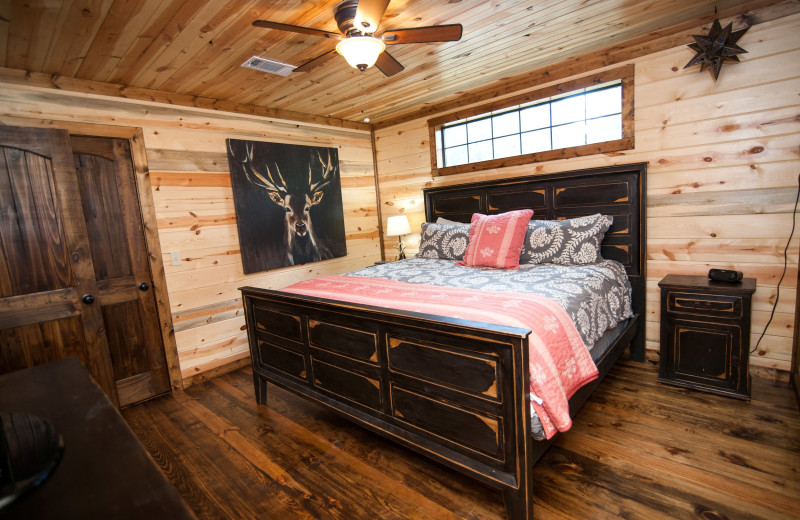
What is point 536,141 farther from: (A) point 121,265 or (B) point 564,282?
(A) point 121,265

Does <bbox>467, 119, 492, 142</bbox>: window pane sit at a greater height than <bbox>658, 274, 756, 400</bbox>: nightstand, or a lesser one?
greater

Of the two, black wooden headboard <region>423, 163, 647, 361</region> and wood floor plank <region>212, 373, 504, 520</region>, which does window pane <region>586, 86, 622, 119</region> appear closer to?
black wooden headboard <region>423, 163, 647, 361</region>

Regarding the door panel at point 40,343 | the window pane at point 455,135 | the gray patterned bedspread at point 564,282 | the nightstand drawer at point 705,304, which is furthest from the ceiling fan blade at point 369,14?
the door panel at point 40,343

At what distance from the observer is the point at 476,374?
1524 mm

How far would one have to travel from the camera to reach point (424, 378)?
1.72 m

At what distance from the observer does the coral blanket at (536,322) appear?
1.53 m

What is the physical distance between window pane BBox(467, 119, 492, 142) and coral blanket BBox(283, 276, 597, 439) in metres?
2.17

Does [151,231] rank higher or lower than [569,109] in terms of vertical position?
lower

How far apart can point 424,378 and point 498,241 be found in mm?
1553

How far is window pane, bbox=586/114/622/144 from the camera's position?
3.06 metres

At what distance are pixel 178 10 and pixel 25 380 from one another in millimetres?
1765

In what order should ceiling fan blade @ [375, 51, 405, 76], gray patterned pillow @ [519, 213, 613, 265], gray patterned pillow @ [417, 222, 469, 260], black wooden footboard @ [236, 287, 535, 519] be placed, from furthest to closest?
→ 1. gray patterned pillow @ [417, 222, 469, 260]
2. gray patterned pillow @ [519, 213, 613, 265]
3. ceiling fan blade @ [375, 51, 405, 76]
4. black wooden footboard @ [236, 287, 535, 519]

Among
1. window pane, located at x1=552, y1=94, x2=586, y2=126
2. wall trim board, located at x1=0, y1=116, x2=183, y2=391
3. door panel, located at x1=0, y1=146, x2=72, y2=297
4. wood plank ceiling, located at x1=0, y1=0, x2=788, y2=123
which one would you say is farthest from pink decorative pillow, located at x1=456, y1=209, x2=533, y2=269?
door panel, located at x1=0, y1=146, x2=72, y2=297

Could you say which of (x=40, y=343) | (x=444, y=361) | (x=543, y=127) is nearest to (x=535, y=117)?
(x=543, y=127)
